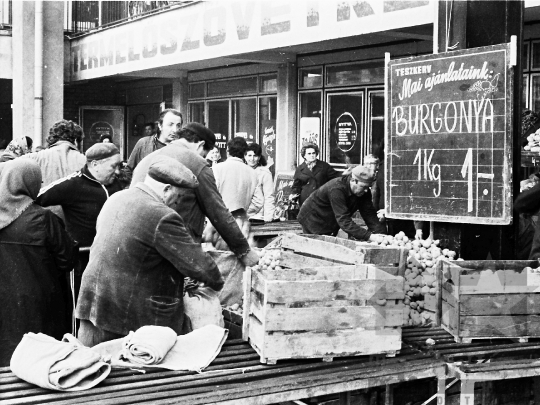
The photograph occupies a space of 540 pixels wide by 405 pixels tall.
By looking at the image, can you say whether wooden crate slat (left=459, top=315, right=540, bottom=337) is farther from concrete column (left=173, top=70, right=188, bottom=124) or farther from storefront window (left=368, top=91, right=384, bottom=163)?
concrete column (left=173, top=70, right=188, bottom=124)

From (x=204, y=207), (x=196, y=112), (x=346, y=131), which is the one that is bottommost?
(x=204, y=207)

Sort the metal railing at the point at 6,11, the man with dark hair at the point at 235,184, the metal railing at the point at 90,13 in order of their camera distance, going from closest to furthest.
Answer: the man with dark hair at the point at 235,184 < the metal railing at the point at 6,11 < the metal railing at the point at 90,13

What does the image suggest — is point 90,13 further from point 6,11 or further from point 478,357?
point 478,357

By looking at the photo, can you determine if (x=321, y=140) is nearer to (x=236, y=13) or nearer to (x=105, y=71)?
(x=236, y=13)

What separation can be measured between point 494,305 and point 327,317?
1.08 meters

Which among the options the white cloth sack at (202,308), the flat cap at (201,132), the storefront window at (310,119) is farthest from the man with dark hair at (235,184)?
the storefront window at (310,119)

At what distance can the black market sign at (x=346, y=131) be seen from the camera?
1395 cm

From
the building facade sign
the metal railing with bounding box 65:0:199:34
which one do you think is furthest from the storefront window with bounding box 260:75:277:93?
the metal railing with bounding box 65:0:199:34

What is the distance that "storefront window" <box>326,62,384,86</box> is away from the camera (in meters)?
13.3

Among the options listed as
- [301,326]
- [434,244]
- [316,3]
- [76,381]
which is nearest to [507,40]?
[434,244]

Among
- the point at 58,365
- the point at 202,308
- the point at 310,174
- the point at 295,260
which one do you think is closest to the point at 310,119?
the point at 310,174

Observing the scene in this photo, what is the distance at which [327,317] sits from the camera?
428 cm

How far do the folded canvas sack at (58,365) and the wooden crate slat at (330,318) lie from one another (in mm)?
875

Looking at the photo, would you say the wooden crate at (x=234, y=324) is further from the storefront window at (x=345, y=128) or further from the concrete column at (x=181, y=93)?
the concrete column at (x=181, y=93)
